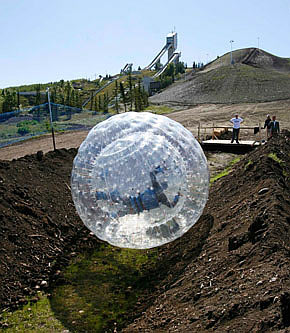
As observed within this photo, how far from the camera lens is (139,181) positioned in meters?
7.19

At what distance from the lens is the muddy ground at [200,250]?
5145mm

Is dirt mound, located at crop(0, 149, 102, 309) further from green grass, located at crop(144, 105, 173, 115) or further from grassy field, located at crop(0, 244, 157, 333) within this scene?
Answer: green grass, located at crop(144, 105, 173, 115)

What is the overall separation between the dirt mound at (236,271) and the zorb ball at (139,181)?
0.86 meters

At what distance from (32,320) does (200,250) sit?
136 inches

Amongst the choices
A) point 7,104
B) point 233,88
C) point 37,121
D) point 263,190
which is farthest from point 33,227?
point 233,88

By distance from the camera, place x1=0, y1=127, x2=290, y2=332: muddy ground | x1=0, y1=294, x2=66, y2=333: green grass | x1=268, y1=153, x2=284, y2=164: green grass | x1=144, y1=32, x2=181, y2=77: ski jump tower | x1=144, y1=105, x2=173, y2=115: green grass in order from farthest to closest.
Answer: x1=144, y1=32, x2=181, y2=77: ski jump tower
x1=144, y1=105, x2=173, y2=115: green grass
x1=268, y1=153, x2=284, y2=164: green grass
x1=0, y1=294, x2=66, y2=333: green grass
x1=0, y1=127, x2=290, y2=332: muddy ground

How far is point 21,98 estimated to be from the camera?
59438 mm

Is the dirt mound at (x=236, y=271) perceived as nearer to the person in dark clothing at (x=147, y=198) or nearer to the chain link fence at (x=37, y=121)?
the person in dark clothing at (x=147, y=198)

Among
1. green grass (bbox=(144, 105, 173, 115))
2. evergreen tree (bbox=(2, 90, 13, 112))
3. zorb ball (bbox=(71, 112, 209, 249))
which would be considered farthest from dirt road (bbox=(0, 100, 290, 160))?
evergreen tree (bbox=(2, 90, 13, 112))

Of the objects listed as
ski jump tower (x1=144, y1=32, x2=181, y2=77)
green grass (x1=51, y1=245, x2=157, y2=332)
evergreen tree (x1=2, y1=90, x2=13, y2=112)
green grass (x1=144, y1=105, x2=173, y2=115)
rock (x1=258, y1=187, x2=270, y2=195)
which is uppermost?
ski jump tower (x1=144, y1=32, x2=181, y2=77)

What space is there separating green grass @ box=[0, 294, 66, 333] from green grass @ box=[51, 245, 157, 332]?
0.52ft

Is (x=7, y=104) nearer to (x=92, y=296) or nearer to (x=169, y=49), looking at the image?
(x=92, y=296)

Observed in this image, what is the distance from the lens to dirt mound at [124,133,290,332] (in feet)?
15.9

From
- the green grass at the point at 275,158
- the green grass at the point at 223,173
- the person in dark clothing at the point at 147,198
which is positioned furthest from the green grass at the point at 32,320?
the green grass at the point at 223,173
